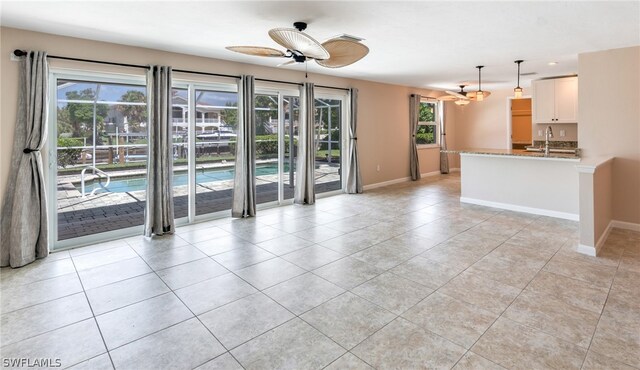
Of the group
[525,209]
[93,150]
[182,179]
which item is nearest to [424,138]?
[525,209]

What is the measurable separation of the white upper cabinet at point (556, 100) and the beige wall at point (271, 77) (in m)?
2.81

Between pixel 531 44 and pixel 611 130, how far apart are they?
66.9 inches

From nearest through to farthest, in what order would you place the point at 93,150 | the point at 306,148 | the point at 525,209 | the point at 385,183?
the point at 93,150, the point at 525,209, the point at 306,148, the point at 385,183

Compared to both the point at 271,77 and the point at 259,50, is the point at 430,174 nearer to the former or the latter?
the point at 271,77

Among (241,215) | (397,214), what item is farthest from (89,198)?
(397,214)

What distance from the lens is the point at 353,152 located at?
720cm

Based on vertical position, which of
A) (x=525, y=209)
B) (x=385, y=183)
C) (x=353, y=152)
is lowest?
(x=525, y=209)

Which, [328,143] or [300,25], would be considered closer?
[300,25]

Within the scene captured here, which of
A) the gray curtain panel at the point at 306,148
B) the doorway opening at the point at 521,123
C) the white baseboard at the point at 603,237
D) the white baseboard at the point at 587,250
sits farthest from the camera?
the doorway opening at the point at 521,123

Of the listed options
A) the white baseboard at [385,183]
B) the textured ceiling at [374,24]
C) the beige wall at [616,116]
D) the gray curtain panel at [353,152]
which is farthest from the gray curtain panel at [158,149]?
the beige wall at [616,116]

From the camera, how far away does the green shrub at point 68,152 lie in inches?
159

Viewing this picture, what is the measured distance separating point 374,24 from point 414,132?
565cm

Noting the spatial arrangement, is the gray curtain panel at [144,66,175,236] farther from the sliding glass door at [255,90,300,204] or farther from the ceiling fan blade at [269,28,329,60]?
the ceiling fan blade at [269,28,329,60]

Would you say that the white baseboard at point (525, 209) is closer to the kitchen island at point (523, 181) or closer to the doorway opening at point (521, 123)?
the kitchen island at point (523, 181)
